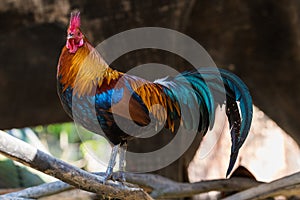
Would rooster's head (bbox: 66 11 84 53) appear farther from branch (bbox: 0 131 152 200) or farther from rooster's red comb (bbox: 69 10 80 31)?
branch (bbox: 0 131 152 200)

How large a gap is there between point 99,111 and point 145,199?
363 mm

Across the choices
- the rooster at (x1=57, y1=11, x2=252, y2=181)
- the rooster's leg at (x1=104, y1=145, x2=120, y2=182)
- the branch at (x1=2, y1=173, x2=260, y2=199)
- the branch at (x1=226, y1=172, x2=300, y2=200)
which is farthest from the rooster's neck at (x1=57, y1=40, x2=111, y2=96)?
the branch at (x1=226, y1=172, x2=300, y2=200)

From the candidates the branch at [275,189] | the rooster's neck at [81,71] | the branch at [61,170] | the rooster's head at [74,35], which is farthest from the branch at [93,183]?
the rooster's head at [74,35]

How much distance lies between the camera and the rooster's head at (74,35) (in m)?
2.33

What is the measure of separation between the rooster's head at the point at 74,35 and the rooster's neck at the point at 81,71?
0.02 m

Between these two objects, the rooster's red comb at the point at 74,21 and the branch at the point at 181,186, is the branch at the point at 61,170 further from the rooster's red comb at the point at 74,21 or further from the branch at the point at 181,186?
the branch at the point at 181,186

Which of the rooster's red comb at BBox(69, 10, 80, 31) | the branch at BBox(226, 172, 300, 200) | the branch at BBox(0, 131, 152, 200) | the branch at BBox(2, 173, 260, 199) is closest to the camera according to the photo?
the branch at BBox(0, 131, 152, 200)

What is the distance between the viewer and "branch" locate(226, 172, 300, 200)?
3.12 m

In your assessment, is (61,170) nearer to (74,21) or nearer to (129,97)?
(129,97)

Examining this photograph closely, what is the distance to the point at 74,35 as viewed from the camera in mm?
2357

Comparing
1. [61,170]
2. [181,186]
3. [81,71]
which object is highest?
[81,71]

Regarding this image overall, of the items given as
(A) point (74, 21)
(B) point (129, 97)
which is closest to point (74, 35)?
(A) point (74, 21)

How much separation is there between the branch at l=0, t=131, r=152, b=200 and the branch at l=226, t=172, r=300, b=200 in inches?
38.1

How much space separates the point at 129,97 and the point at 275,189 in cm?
112
